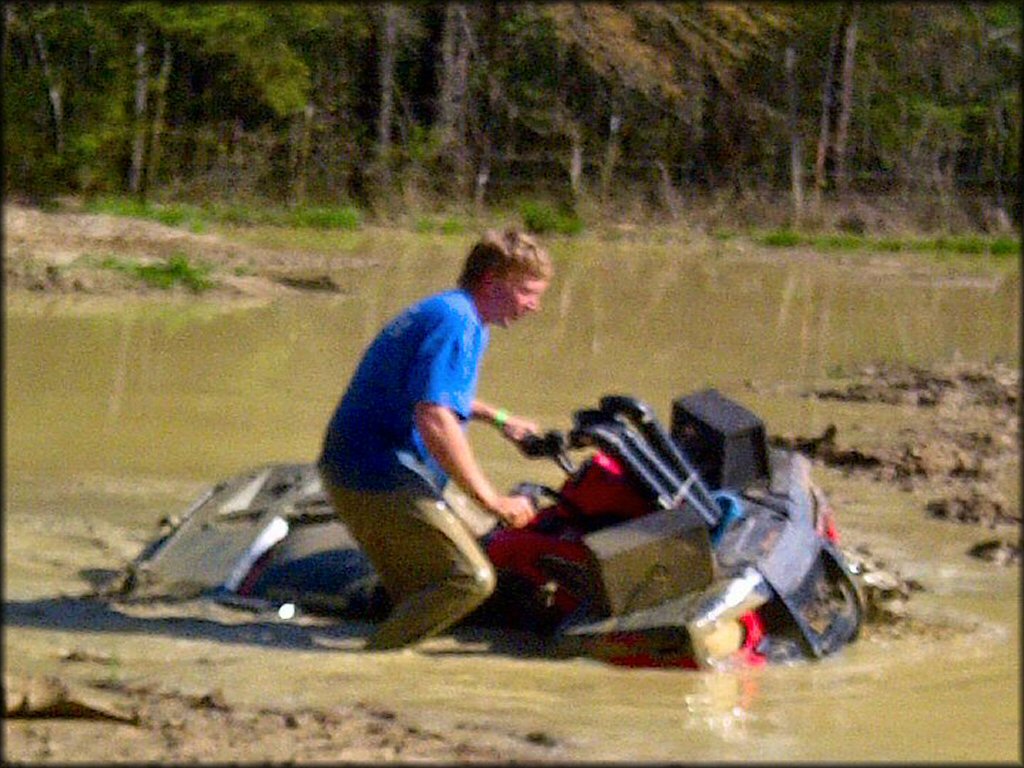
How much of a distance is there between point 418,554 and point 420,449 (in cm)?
36

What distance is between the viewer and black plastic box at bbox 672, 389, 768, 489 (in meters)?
8.36

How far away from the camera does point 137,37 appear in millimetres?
30875

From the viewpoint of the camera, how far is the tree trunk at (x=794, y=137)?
34.2 m

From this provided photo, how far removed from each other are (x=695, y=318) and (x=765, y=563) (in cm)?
Result: 1251

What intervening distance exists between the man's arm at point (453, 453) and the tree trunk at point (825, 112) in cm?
2803

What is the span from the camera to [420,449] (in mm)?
7457

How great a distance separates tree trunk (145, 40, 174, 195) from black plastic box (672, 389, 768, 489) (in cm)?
2344

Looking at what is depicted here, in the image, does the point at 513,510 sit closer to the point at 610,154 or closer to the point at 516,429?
the point at 516,429

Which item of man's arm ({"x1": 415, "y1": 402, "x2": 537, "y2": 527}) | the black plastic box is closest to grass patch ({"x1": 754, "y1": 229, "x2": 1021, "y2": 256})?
the black plastic box

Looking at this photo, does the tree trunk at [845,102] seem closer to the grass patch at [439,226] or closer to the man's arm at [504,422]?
the grass patch at [439,226]

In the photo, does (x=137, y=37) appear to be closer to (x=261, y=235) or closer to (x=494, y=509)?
(x=261, y=235)

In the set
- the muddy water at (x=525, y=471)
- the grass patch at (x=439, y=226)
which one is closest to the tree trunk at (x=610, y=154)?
the grass patch at (x=439, y=226)

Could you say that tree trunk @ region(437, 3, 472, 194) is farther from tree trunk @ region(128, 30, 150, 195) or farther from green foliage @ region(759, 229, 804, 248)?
green foliage @ region(759, 229, 804, 248)

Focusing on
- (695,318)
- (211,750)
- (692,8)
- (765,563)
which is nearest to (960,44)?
(692,8)
